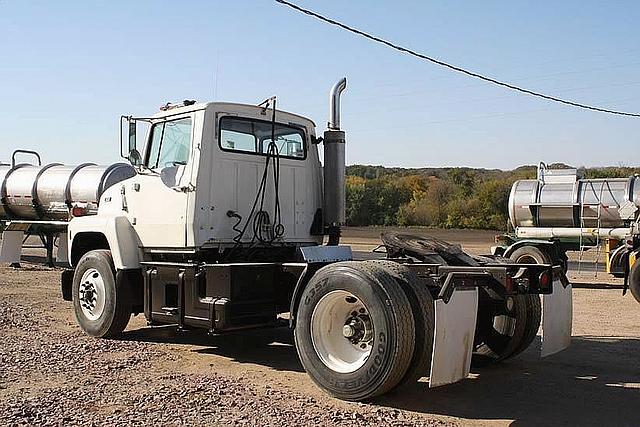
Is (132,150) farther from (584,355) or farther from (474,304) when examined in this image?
(584,355)

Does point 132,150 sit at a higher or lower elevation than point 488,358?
higher

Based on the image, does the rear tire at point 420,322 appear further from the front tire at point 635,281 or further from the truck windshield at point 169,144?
the front tire at point 635,281

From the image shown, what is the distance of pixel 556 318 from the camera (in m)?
7.57

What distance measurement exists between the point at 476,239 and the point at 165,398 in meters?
31.5

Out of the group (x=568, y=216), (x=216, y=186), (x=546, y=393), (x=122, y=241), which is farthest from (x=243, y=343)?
(x=568, y=216)

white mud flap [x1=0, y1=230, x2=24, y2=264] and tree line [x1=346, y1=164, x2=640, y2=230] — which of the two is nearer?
white mud flap [x1=0, y1=230, x2=24, y2=264]

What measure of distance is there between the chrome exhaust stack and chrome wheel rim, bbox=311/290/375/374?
263cm

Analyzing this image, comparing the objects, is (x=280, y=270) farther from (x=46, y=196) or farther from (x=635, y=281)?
(x=46, y=196)

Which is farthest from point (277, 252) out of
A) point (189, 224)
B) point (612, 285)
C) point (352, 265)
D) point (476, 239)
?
point (476, 239)

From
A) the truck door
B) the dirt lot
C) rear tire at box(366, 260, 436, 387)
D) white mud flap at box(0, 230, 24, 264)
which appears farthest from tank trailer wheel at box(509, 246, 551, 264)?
rear tire at box(366, 260, 436, 387)

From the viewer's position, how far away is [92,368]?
26.6 ft

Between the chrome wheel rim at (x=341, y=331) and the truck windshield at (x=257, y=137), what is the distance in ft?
8.98

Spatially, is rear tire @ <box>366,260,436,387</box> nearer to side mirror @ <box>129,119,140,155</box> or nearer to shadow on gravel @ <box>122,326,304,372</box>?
shadow on gravel @ <box>122,326,304,372</box>

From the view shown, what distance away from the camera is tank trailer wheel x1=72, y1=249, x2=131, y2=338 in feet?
31.8
